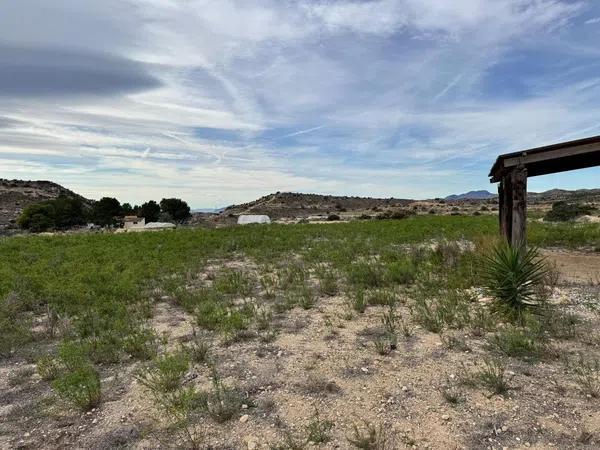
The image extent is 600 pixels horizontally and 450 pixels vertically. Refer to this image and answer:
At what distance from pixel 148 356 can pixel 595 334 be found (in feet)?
18.5

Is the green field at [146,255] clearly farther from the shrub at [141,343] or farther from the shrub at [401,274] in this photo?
the shrub at [141,343]

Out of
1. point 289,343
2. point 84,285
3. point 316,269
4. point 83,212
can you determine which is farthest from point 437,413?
point 83,212

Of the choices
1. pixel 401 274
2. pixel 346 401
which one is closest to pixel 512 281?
pixel 401 274

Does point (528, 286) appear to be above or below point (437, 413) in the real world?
above

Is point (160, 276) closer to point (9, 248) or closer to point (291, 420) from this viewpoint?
point (291, 420)

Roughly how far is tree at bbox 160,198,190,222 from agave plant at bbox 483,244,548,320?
211 ft

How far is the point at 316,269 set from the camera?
1030 cm

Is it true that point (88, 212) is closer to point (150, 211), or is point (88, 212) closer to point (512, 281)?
point (150, 211)

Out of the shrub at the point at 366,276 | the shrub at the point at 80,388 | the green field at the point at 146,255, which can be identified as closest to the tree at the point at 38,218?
the green field at the point at 146,255

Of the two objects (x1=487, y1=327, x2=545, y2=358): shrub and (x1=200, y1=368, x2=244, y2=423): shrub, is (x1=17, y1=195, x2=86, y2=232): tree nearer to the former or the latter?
(x1=200, y1=368, x2=244, y2=423): shrub

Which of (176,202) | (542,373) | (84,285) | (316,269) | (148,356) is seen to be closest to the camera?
(542,373)

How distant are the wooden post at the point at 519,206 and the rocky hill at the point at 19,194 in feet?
192

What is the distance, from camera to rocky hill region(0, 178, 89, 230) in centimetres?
6159

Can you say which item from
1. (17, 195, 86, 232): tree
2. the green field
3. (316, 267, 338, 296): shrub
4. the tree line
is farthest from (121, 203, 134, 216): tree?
(316, 267, 338, 296): shrub
